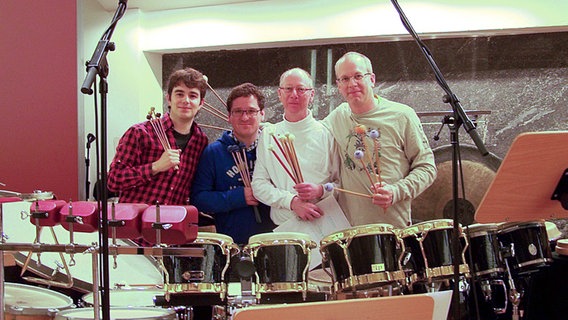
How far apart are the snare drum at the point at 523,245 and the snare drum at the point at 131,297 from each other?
5.40 feet

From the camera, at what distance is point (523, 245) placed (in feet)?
10.8

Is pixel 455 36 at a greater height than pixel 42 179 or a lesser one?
greater

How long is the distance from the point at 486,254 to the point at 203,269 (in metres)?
1.33

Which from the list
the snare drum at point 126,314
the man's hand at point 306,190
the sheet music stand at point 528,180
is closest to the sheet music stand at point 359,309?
the sheet music stand at point 528,180

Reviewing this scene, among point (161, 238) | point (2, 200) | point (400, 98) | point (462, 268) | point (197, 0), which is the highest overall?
point (197, 0)

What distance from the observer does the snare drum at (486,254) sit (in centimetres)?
325

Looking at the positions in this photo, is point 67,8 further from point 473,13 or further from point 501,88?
point 501,88

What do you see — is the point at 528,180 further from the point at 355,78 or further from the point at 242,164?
the point at 242,164

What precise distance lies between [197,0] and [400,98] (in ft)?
5.25

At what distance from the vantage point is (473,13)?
4.55 m

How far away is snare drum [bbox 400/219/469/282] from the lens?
124 inches

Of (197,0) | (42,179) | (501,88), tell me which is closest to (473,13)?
(501,88)

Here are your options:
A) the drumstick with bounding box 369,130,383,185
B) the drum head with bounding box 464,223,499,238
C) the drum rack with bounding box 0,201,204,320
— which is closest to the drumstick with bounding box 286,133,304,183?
the drumstick with bounding box 369,130,383,185

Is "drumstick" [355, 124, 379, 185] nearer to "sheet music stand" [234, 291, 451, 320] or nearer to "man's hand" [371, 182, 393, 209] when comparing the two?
"man's hand" [371, 182, 393, 209]
